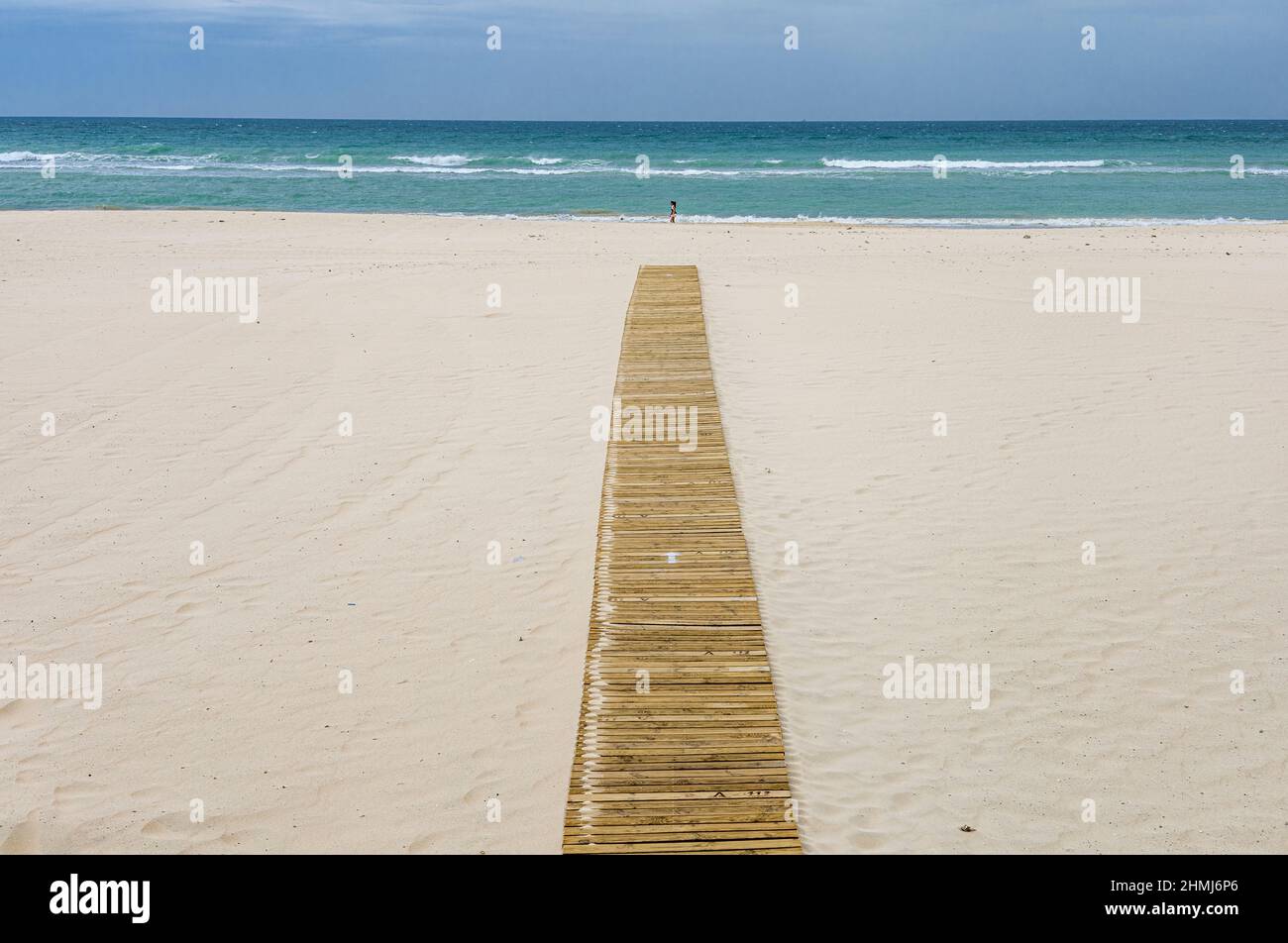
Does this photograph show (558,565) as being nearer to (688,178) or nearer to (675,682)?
(675,682)

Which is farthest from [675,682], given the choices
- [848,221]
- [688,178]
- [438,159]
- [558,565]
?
[438,159]

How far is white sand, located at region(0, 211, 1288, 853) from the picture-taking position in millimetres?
4867

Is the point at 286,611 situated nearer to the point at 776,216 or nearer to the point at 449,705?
the point at 449,705

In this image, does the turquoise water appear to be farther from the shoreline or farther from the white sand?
the white sand

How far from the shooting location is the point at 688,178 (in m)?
44.6

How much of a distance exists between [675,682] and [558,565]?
199 centimetres

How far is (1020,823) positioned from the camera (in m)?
4.64

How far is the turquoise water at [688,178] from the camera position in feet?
109

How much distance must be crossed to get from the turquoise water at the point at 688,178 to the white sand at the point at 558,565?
769 inches

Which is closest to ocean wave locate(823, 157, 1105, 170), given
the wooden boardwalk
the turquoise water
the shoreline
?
the turquoise water

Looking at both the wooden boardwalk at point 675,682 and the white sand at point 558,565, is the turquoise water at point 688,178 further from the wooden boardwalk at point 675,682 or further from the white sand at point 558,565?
the wooden boardwalk at point 675,682

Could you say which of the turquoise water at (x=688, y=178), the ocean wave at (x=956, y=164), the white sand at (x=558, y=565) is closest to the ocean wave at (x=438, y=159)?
the turquoise water at (x=688, y=178)

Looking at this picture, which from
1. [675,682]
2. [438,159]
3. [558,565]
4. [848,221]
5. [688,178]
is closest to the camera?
[675,682]
